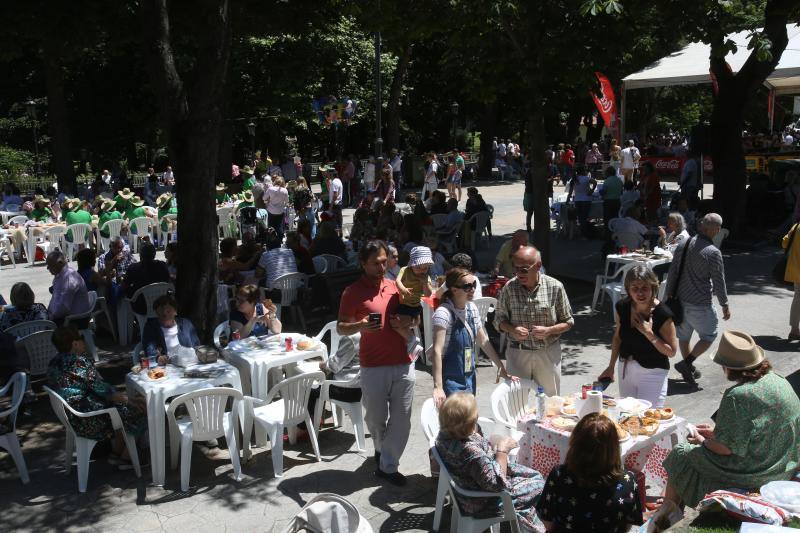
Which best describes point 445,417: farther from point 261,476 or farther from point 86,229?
point 86,229

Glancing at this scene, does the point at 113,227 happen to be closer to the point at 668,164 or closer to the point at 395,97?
the point at 395,97

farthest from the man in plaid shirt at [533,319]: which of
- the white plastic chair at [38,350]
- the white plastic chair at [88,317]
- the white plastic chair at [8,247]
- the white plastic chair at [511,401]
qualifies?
the white plastic chair at [8,247]

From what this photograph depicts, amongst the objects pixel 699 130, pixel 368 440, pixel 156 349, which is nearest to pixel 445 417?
pixel 368 440

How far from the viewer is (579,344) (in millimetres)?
9492

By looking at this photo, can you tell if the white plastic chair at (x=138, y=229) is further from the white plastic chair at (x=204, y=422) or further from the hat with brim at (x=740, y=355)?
the hat with brim at (x=740, y=355)

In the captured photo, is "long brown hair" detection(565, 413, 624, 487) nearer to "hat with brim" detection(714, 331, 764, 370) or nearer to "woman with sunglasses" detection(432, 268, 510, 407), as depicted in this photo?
"hat with brim" detection(714, 331, 764, 370)

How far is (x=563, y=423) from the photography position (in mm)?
5129

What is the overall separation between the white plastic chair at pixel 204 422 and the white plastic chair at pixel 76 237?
11.0m

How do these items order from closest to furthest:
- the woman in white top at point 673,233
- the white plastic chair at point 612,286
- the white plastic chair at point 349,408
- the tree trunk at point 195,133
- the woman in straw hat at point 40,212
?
the white plastic chair at point 349,408 < the tree trunk at point 195,133 < the white plastic chair at point 612,286 < the woman in white top at point 673,233 < the woman in straw hat at point 40,212

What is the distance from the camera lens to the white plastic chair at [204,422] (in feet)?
19.6

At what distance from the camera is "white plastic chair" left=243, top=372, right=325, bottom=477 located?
6238mm

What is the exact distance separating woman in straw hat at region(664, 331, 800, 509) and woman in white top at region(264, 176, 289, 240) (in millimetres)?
12899

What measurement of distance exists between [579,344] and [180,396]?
526cm

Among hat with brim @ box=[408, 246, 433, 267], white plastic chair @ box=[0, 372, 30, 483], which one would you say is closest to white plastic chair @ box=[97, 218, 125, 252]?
white plastic chair @ box=[0, 372, 30, 483]
